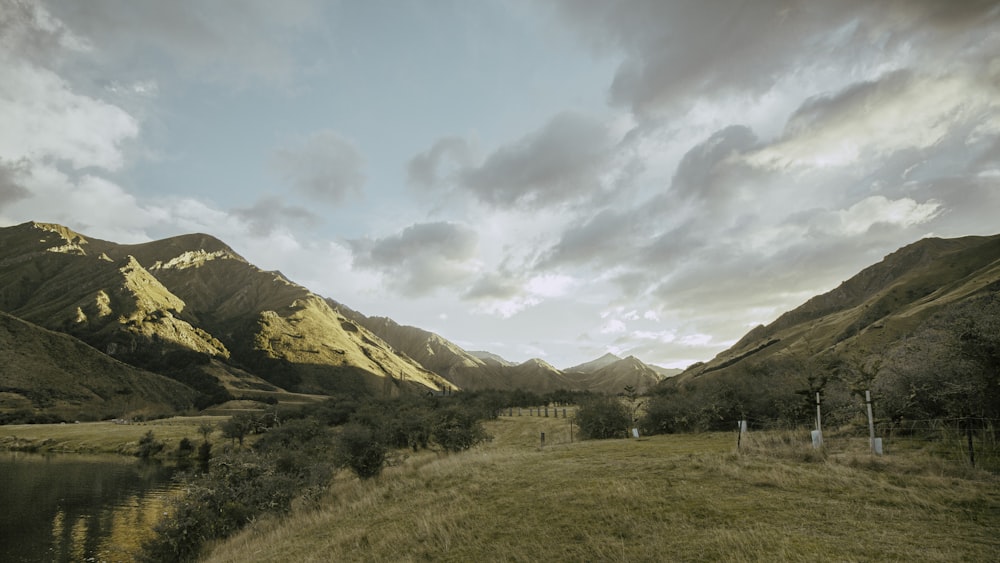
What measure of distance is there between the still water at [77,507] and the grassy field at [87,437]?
35.7ft

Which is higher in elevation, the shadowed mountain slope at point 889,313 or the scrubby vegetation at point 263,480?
the shadowed mountain slope at point 889,313

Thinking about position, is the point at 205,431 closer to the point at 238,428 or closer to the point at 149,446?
the point at 149,446

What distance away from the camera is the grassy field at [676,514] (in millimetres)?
10148

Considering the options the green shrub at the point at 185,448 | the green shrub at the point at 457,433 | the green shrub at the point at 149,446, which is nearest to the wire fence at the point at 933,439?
the green shrub at the point at 457,433

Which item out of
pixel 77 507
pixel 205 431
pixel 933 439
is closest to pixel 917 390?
pixel 933 439

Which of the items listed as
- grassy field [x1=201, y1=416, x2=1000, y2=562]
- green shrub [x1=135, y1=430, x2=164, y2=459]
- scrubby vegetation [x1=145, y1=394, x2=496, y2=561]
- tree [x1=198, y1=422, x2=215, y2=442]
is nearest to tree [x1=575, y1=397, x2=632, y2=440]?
scrubby vegetation [x1=145, y1=394, x2=496, y2=561]

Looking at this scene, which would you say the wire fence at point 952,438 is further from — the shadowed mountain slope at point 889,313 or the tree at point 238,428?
the shadowed mountain slope at point 889,313

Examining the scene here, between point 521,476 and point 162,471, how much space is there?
166ft

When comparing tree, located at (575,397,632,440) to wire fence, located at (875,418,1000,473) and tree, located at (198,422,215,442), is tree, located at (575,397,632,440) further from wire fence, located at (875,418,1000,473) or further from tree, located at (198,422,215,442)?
tree, located at (198,422,215,442)

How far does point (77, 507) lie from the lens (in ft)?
110

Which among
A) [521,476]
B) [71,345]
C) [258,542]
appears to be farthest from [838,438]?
[71,345]

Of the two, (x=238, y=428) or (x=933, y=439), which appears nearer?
(x=933, y=439)

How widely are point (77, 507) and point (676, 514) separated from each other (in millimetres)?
42067

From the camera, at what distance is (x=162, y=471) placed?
51.4 meters
